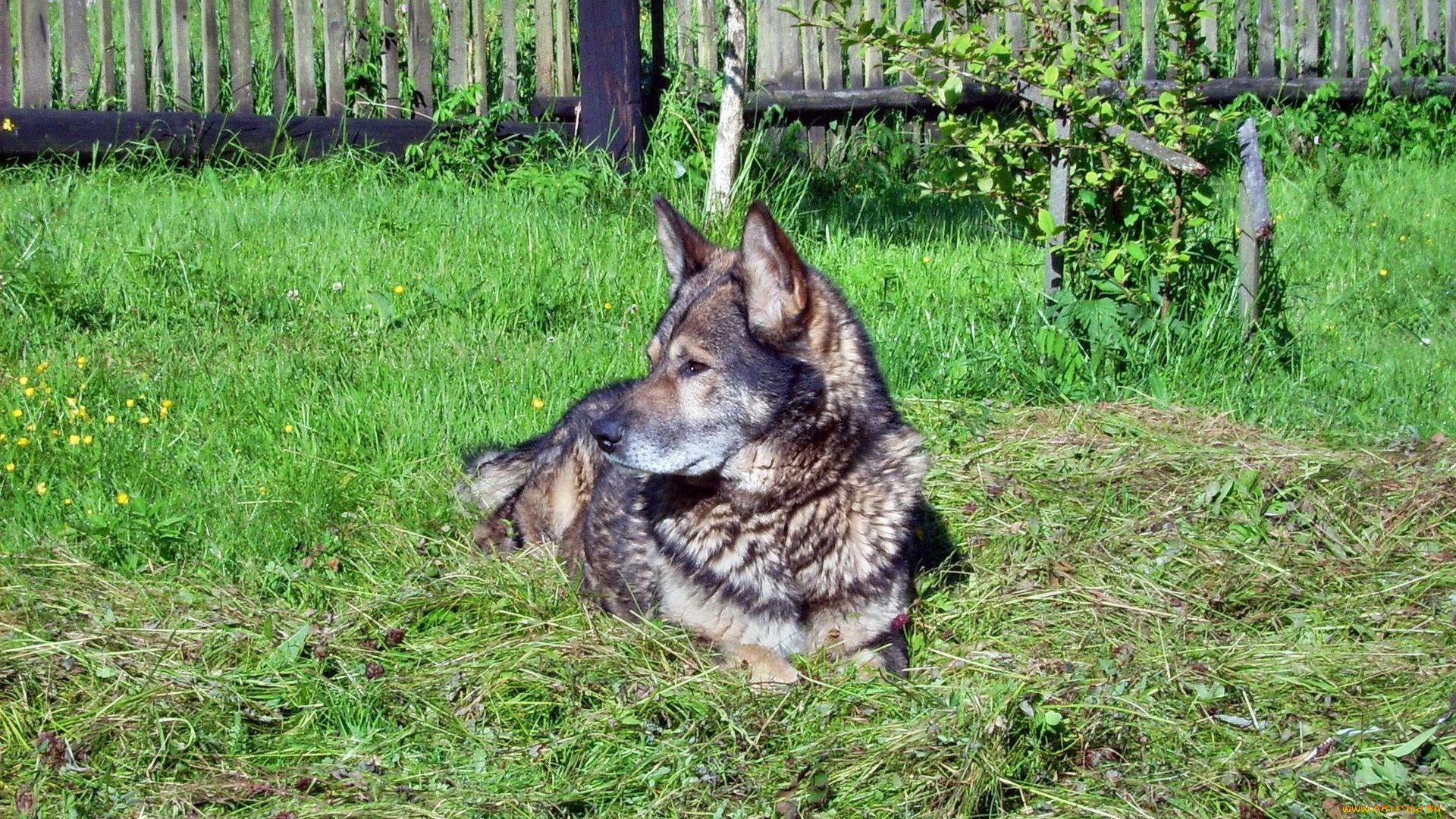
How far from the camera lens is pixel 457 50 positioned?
8.84 meters

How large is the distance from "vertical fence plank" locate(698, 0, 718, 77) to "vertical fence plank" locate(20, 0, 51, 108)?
417 centimetres

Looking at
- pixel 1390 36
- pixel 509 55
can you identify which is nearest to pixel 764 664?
pixel 509 55

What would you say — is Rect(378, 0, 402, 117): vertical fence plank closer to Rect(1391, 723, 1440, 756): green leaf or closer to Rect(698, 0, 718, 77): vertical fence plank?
Rect(698, 0, 718, 77): vertical fence plank

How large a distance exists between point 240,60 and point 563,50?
2103 mm

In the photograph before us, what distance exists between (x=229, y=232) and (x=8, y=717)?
14.1 feet

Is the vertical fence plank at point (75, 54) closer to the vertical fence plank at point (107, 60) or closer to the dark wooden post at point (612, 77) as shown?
the vertical fence plank at point (107, 60)

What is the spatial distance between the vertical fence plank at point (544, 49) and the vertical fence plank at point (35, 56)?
3.04 meters

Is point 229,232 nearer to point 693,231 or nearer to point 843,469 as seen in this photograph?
point 693,231

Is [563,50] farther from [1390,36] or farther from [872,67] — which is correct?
[1390,36]

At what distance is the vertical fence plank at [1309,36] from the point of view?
10.8 metres

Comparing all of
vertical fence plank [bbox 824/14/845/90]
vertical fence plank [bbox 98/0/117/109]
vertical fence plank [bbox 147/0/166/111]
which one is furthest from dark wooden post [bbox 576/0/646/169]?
vertical fence plank [bbox 98/0/117/109]

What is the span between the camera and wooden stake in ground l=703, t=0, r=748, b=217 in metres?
7.28

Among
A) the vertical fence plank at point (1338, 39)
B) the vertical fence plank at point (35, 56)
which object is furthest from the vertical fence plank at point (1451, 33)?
the vertical fence plank at point (35, 56)

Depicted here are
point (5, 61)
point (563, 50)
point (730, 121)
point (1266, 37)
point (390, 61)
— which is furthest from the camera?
point (1266, 37)
